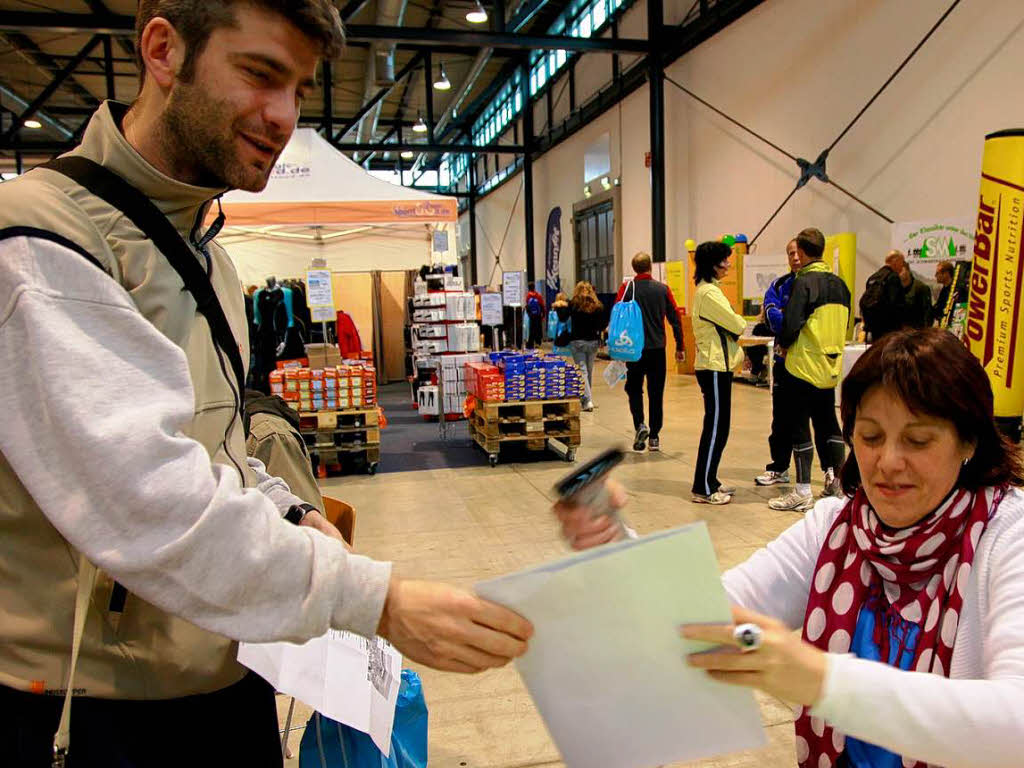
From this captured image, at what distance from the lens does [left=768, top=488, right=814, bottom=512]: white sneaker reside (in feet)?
16.1

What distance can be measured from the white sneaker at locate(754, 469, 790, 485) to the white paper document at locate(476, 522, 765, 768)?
4812 mm

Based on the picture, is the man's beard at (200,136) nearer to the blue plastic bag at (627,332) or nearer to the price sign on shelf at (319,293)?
the blue plastic bag at (627,332)

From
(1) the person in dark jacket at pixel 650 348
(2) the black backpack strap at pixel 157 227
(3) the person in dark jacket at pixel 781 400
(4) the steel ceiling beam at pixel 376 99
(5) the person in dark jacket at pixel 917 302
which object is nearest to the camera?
(2) the black backpack strap at pixel 157 227

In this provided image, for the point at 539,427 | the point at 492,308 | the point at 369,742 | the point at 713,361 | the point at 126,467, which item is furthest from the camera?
the point at 492,308

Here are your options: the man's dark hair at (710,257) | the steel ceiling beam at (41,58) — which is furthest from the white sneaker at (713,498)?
the steel ceiling beam at (41,58)

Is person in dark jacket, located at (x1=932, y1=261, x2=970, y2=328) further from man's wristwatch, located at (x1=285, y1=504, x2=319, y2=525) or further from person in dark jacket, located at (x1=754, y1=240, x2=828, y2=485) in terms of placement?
man's wristwatch, located at (x1=285, y1=504, x2=319, y2=525)

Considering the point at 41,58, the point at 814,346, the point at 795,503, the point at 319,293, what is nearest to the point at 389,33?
the point at 319,293

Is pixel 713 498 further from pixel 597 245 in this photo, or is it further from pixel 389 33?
pixel 597 245

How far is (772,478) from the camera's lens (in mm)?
5535

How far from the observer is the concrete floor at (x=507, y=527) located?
256cm

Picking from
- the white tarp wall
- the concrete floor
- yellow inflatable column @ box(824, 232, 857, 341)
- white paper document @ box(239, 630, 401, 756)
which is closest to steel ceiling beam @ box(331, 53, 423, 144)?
the white tarp wall

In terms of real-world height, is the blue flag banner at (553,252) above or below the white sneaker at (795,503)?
above

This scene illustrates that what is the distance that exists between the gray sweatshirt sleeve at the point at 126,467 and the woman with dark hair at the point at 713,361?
15.0ft

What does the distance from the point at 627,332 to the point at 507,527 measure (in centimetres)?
231
